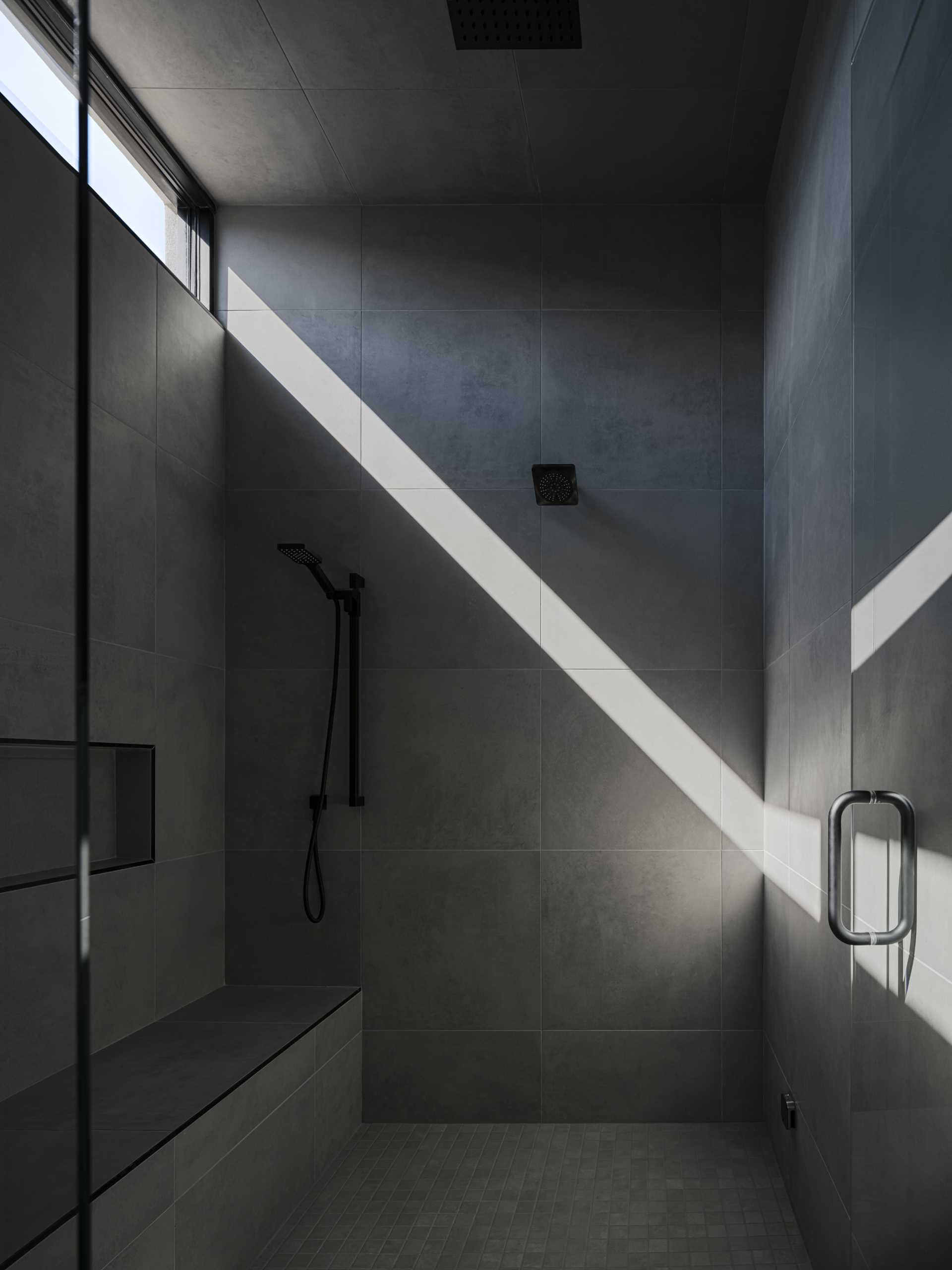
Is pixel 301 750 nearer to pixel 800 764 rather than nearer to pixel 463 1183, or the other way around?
pixel 463 1183

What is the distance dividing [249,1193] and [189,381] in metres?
2.13

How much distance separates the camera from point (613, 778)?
3299mm

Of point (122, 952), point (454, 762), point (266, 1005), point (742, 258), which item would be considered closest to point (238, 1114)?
point (122, 952)

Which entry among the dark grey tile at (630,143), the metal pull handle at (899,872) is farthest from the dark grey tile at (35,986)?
the dark grey tile at (630,143)

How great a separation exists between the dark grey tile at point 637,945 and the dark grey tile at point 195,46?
92.4 inches

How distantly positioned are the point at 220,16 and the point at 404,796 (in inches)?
83.9

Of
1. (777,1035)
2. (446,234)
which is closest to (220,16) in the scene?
(446,234)

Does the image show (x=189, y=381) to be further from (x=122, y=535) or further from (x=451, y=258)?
(x=451, y=258)

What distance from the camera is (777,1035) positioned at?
2.91 metres

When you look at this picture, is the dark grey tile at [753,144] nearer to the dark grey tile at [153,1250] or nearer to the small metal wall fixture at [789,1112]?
the small metal wall fixture at [789,1112]

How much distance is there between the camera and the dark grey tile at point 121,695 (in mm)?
2580

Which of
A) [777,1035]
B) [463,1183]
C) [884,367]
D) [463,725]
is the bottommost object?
[463,1183]

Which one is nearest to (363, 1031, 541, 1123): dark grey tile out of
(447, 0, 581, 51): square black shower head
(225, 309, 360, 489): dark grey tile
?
(225, 309, 360, 489): dark grey tile

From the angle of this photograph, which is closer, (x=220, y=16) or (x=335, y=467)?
(x=220, y=16)
